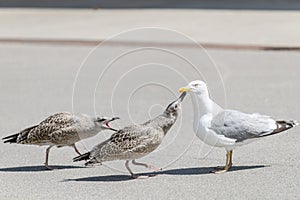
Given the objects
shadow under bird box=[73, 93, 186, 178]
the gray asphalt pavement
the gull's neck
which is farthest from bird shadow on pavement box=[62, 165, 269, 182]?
the gull's neck

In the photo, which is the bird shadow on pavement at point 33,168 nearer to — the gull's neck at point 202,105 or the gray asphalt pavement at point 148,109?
the gray asphalt pavement at point 148,109

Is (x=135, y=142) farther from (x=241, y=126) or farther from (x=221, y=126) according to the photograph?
(x=241, y=126)

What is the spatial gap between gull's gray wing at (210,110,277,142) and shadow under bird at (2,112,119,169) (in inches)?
36.9

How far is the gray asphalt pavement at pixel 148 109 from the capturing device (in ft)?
23.2

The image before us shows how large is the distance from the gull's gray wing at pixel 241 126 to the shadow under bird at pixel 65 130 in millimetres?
938

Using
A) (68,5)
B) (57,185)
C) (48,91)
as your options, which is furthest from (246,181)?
(68,5)

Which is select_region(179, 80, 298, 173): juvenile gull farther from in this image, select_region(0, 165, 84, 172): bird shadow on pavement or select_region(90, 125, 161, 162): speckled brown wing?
select_region(0, 165, 84, 172): bird shadow on pavement

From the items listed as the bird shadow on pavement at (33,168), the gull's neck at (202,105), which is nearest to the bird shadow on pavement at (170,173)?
the bird shadow on pavement at (33,168)

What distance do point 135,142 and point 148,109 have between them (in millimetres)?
3588

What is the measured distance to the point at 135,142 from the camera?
7.01m

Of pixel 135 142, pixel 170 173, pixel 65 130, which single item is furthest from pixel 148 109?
pixel 135 142

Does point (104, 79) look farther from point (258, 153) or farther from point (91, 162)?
point (91, 162)

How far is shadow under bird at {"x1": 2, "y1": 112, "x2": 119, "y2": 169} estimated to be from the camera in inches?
288

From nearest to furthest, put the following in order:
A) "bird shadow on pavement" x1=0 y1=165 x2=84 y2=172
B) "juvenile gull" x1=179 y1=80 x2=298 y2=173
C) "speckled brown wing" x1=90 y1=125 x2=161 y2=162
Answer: "speckled brown wing" x1=90 y1=125 x2=161 y2=162 < "juvenile gull" x1=179 y1=80 x2=298 y2=173 < "bird shadow on pavement" x1=0 y1=165 x2=84 y2=172
